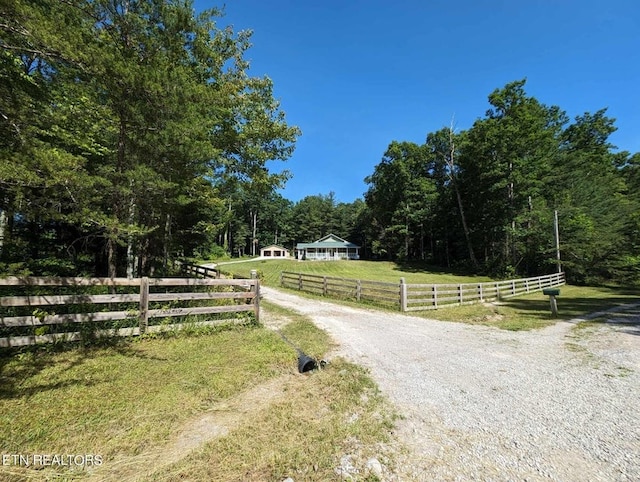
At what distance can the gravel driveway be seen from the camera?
246cm

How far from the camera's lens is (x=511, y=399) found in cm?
362

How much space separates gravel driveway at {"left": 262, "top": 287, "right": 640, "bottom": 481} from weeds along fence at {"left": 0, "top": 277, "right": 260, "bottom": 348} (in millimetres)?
2902

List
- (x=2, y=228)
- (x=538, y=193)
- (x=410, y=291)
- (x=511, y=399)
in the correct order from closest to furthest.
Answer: (x=511, y=399), (x=2, y=228), (x=410, y=291), (x=538, y=193)

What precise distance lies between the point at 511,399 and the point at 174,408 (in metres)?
4.09

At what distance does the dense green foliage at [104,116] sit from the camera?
4109 mm

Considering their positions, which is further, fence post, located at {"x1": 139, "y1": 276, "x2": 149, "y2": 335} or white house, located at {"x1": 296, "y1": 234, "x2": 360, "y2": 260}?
white house, located at {"x1": 296, "y1": 234, "x2": 360, "y2": 260}

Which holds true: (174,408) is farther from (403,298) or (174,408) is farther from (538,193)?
(538,193)

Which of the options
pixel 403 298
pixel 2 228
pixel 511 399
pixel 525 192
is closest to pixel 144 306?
pixel 2 228

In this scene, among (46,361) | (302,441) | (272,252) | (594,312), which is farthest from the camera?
(272,252)

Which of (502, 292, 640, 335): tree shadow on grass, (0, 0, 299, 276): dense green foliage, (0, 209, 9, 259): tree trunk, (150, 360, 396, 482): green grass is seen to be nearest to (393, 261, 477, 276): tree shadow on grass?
(502, 292, 640, 335): tree shadow on grass

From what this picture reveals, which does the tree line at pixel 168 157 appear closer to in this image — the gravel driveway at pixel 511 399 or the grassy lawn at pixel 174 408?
the grassy lawn at pixel 174 408

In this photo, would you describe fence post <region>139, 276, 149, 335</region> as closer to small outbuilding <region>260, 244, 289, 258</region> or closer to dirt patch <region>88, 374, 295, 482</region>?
dirt patch <region>88, 374, 295, 482</region>

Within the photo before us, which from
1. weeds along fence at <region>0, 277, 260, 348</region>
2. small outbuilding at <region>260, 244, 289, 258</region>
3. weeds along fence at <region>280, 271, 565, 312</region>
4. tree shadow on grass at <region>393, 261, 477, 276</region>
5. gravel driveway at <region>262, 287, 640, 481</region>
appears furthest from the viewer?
small outbuilding at <region>260, 244, 289, 258</region>

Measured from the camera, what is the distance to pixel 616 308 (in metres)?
11.2
